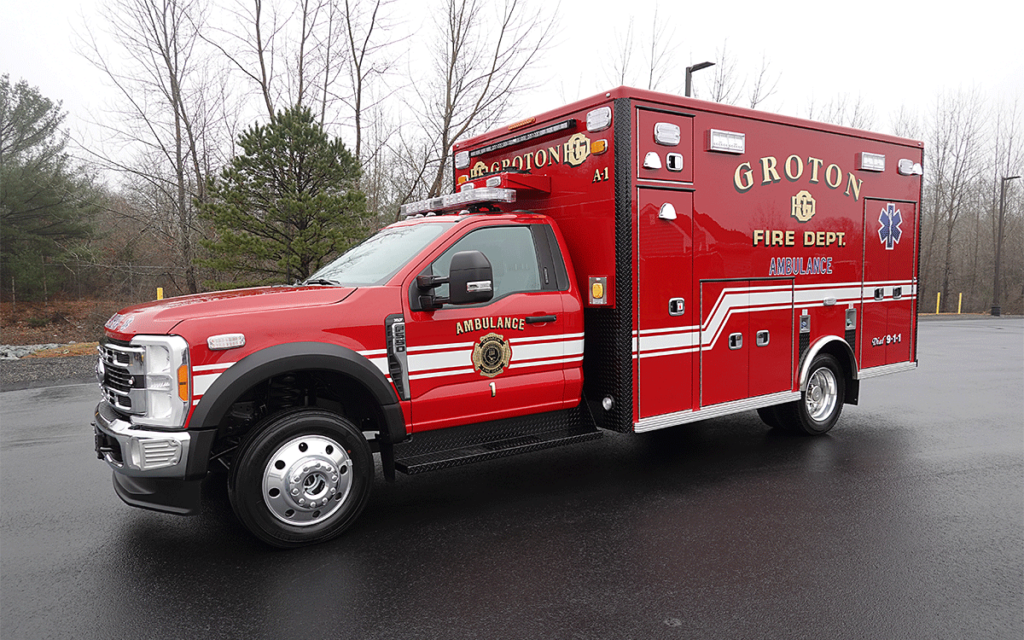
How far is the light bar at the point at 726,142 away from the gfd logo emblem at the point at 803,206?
3.05 ft

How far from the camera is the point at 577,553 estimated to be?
4023 mm

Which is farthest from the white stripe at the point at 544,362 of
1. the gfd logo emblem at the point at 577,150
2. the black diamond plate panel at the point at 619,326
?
the gfd logo emblem at the point at 577,150

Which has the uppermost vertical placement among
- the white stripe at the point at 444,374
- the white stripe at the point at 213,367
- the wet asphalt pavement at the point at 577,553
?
the white stripe at the point at 213,367

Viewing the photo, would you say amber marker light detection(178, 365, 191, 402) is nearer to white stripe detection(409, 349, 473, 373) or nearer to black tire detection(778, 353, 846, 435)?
white stripe detection(409, 349, 473, 373)

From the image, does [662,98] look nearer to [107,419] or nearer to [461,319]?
[461,319]

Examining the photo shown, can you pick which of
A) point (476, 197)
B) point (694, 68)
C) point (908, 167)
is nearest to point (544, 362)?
point (476, 197)

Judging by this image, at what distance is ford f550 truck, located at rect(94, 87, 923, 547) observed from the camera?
12.8 ft

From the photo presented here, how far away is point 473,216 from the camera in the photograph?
5004 millimetres

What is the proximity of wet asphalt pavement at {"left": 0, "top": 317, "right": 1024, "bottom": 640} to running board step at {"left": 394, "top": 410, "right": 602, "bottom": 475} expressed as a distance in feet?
1.36

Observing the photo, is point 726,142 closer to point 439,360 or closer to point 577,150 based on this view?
point 577,150

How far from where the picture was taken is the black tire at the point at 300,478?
3.91 metres

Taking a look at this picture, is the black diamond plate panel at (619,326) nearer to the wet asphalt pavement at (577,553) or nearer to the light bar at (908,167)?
the wet asphalt pavement at (577,553)

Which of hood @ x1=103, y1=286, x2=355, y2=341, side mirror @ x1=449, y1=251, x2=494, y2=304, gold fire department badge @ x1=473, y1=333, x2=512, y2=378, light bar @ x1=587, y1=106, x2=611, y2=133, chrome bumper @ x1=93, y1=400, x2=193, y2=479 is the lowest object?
chrome bumper @ x1=93, y1=400, x2=193, y2=479

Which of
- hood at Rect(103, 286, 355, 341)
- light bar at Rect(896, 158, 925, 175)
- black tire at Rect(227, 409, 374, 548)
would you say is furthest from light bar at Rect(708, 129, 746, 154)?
black tire at Rect(227, 409, 374, 548)
